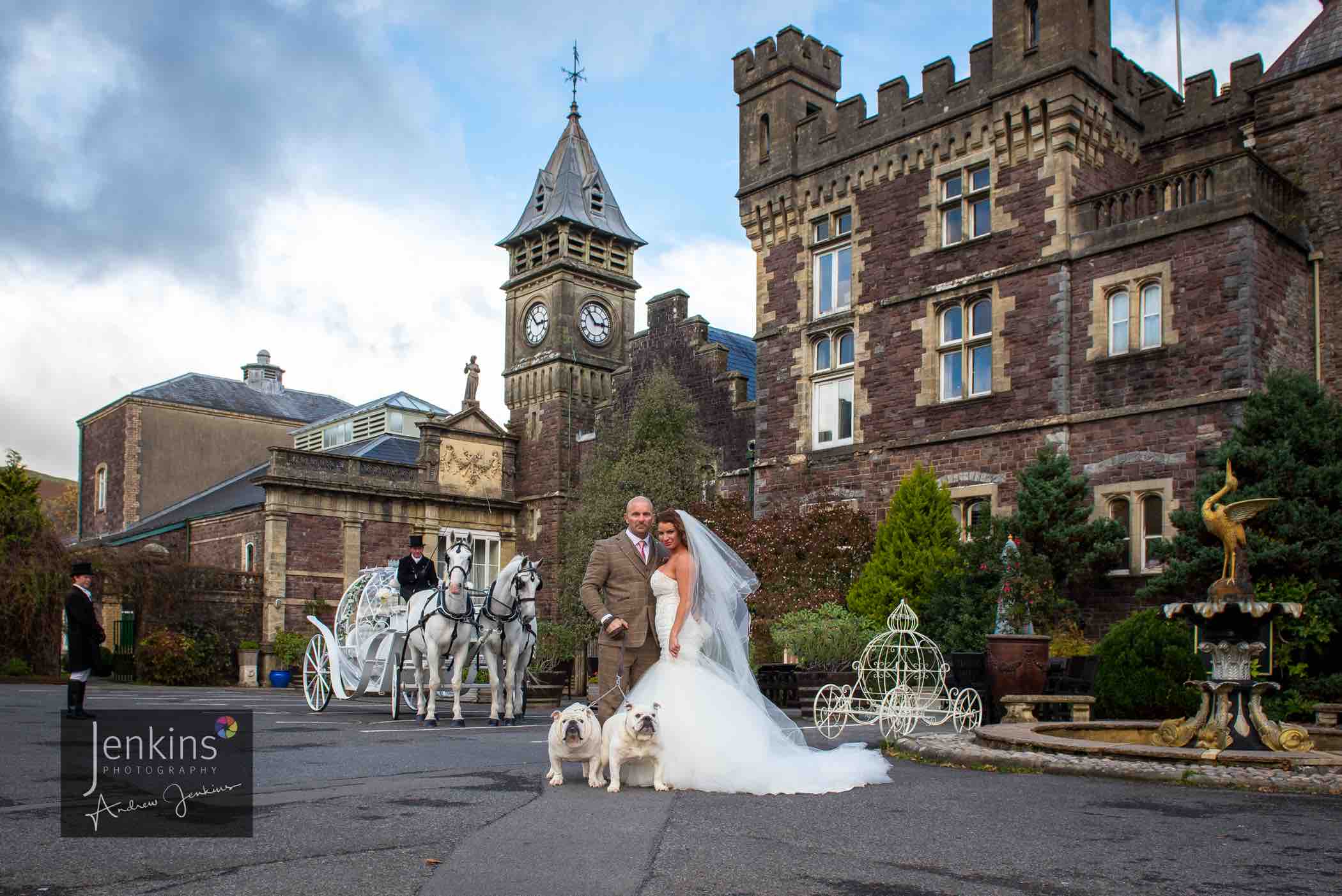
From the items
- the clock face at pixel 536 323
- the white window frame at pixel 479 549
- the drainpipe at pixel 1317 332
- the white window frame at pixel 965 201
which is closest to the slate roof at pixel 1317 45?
the drainpipe at pixel 1317 332

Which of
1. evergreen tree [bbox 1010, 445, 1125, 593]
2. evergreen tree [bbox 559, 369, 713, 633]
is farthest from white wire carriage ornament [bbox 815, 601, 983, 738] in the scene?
evergreen tree [bbox 559, 369, 713, 633]

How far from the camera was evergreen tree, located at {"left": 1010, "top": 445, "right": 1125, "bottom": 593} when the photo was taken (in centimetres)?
1978

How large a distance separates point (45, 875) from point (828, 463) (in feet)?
69.5

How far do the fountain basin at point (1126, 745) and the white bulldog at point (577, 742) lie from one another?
4.22m

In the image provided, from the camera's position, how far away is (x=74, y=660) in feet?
43.7

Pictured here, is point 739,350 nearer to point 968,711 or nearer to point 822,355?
point 822,355

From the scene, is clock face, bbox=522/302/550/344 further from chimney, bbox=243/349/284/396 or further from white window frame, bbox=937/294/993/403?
white window frame, bbox=937/294/993/403

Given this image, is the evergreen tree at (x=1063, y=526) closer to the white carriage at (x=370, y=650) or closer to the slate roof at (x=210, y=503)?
the white carriage at (x=370, y=650)

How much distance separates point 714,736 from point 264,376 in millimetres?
48220

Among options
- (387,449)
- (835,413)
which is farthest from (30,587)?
(835,413)

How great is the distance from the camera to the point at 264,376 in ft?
173

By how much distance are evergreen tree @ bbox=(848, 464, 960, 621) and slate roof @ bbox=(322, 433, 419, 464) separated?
20307 mm

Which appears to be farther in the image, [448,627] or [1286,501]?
[1286,501]

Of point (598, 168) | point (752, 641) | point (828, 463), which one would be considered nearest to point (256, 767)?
point (752, 641)
